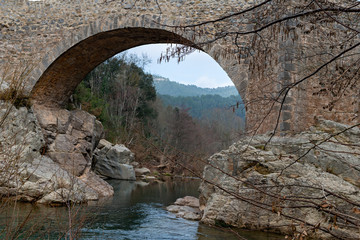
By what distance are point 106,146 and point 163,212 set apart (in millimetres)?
7764

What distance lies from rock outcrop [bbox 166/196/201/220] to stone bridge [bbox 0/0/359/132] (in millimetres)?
2140

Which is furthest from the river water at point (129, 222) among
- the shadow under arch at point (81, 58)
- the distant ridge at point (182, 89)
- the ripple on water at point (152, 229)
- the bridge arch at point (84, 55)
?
the distant ridge at point (182, 89)

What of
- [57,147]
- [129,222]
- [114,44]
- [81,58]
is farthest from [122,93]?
[129,222]

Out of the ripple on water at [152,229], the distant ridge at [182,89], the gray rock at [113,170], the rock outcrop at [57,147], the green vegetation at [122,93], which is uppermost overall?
the distant ridge at [182,89]

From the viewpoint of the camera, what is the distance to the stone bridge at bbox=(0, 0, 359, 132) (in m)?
7.02

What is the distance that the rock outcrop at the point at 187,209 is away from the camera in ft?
24.6

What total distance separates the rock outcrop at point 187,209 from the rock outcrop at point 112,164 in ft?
18.1

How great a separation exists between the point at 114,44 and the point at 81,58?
97cm

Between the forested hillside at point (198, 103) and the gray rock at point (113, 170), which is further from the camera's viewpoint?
the forested hillside at point (198, 103)

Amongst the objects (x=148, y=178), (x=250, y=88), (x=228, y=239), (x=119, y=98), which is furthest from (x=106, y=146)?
(x=228, y=239)

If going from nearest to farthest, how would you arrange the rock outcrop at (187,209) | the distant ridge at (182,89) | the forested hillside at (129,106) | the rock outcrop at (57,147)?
the rock outcrop at (187,209) → the rock outcrop at (57,147) → the forested hillside at (129,106) → the distant ridge at (182,89)

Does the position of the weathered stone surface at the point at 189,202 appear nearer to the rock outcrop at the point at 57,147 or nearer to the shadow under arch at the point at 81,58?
the rock outcrop at the point at 57,147

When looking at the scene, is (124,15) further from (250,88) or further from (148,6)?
(250,88)

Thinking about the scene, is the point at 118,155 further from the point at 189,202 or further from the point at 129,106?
the point at 129,106
